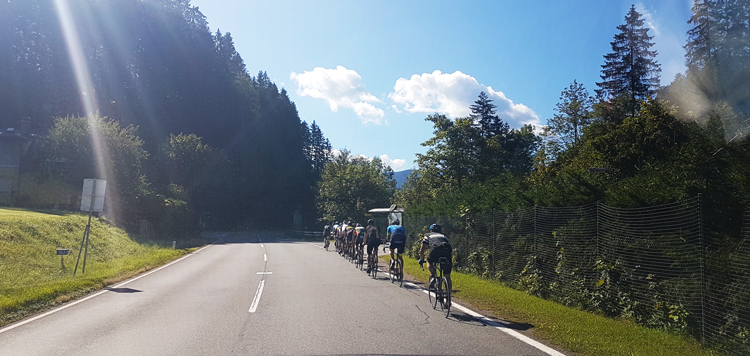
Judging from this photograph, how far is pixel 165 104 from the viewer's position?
78.4 m

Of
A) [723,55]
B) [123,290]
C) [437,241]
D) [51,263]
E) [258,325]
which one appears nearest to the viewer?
[258,325]

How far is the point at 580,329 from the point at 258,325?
5.06 meters

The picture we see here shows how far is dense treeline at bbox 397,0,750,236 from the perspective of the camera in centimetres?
844

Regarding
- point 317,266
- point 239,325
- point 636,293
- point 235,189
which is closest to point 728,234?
point 636,293

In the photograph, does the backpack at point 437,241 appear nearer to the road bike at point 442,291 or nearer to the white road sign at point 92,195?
the road bike at point 442,291

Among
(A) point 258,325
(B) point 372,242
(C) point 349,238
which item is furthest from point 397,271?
(C) point 349,238

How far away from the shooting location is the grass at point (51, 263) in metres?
10.7

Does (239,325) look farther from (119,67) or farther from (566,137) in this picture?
(119,67)

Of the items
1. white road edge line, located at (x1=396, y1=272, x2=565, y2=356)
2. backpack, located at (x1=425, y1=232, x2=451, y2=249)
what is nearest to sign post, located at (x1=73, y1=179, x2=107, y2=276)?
backpack, located at (x1=425, y1=232, x2=451, y2=249)

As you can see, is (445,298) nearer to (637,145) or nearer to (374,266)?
(374,266)

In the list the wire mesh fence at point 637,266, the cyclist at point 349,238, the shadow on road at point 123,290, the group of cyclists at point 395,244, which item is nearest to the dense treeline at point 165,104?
the cyclist at point 349,238

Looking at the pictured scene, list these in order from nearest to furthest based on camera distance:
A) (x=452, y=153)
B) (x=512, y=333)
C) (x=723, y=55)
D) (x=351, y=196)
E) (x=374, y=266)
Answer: (x=512, y=333) → (x=374, y=266) → (x=723, y=55) → (x=452, y=153) → (x=351, y=196)

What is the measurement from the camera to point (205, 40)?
9025 cm

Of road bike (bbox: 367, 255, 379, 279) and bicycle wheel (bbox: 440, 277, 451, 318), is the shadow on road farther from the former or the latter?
bicycle wheel (bbox: 440, 277, 451, 318)
